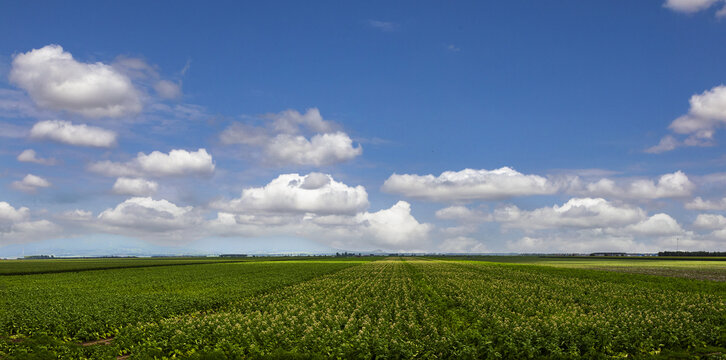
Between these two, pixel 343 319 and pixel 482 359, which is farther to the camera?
pixel 343 319

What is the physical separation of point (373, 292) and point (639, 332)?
971 inches

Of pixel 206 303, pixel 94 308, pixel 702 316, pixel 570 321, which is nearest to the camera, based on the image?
pixel 570 321

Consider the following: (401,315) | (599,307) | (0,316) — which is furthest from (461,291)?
(0,316)

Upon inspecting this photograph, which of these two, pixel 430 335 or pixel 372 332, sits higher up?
pixel 372 332

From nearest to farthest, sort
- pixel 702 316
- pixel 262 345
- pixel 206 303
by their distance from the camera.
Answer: pixel 262 345 < pixel 702 316 < pixel 206 303

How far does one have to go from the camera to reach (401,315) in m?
27.5

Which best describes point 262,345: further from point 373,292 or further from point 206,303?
point 373,292

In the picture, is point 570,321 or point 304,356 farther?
point 570,321

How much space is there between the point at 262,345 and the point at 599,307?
80.7 ft

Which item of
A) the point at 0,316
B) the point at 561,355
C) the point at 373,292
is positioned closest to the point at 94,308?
the point at 0,316

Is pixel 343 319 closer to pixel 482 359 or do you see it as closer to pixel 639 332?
pixel 482 359

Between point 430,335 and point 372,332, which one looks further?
point 372,332

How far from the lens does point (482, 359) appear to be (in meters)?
18.4

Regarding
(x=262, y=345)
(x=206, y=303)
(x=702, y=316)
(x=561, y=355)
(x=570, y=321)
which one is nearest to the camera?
(x=561, y=355)
